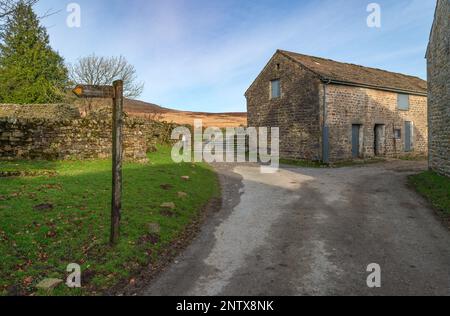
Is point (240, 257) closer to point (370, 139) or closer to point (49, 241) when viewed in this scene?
point (49, 241)

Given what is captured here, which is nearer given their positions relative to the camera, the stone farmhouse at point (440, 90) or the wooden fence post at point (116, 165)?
the wooden fence post at point (116, 165)

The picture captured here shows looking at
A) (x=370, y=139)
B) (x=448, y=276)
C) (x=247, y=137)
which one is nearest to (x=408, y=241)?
(x=448, y=276)

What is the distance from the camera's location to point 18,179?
10.6 meters

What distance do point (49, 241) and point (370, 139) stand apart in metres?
23.0

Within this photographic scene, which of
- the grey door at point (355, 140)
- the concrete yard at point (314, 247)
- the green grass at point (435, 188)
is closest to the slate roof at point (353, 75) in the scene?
the grey door at point (355, 140)

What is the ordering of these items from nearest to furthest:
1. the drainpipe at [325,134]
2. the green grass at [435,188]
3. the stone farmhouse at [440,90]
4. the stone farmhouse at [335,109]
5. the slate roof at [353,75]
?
the green grass at [435,188] < the stone farmhouse at [440,90] < the drainpipe at [325,134] < the stone farmhouse at [335,109] < the slate roof at [353,75]

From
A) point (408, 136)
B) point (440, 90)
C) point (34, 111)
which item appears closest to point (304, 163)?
point (440, 90)

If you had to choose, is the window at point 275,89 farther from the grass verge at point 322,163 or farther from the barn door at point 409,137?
the barn door at point 409,137

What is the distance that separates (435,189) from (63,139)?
1628 cm

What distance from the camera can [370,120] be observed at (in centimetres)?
2388

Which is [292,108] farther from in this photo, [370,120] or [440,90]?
[440,90]

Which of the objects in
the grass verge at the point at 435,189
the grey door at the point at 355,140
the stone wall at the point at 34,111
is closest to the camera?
the grass verge at the point at 435,189

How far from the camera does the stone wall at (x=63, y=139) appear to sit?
14617 millimetres

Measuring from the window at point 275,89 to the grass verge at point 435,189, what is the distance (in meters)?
12.1
